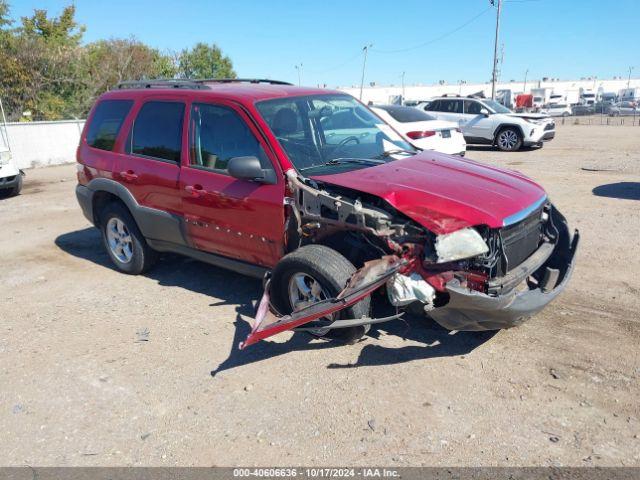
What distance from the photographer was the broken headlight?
3.41m

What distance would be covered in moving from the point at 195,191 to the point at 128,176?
1.12 meters

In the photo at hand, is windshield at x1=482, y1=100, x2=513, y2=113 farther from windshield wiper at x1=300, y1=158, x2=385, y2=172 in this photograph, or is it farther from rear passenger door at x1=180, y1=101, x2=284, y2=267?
rear passenger door at x1=180, y1=101, x2=284, y2=267

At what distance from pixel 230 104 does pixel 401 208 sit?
1.91 meters

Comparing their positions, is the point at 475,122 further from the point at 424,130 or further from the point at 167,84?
the point at 167,84

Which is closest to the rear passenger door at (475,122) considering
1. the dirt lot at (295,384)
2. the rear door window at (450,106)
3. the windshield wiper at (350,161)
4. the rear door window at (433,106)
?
the rear door window at (450,106)

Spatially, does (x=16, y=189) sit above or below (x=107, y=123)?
below

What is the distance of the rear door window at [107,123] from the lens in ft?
18.5

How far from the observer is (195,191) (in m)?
4.75

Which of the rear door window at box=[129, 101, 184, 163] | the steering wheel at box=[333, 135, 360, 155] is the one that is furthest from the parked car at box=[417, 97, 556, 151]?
the rear door window at box=[129, 101, 184, 163]

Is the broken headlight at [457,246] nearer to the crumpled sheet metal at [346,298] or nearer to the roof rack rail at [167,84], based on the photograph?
the crumpled sheet metal at [346,298]

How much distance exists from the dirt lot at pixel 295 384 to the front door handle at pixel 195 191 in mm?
1062

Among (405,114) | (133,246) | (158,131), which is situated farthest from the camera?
(405,114)

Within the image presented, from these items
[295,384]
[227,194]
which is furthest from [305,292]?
[227,194]

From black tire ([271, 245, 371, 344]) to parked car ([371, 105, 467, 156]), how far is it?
7.83 meters
